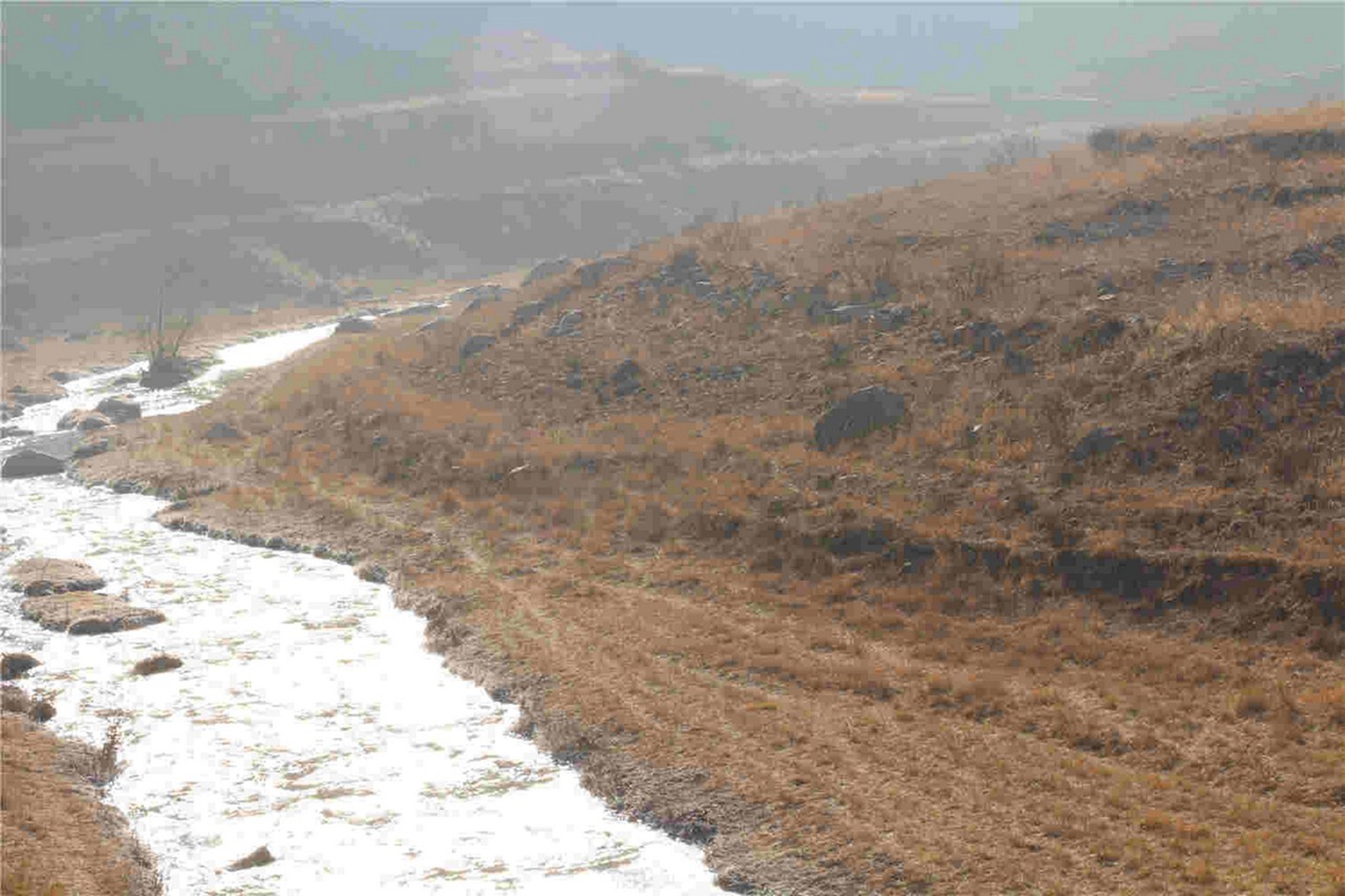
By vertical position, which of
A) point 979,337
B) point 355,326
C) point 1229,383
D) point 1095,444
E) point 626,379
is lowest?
point 1095,444

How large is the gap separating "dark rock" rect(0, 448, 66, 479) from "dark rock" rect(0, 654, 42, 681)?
67.9 feet

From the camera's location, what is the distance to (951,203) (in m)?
47.8

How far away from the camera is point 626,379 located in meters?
39.5

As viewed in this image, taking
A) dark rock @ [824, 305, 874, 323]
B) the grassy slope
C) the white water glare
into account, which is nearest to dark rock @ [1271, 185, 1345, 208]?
the grassy slope

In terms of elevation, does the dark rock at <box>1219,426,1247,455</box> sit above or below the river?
above

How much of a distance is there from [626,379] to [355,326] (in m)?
33.9

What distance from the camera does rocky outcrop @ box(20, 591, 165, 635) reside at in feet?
93.4

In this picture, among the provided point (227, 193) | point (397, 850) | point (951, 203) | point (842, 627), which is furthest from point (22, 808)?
point (227, 193)

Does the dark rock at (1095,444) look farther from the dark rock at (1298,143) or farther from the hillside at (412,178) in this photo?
the hillside at (412,178)

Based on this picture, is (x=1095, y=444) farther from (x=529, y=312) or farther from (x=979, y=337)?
(x=529, y=312)

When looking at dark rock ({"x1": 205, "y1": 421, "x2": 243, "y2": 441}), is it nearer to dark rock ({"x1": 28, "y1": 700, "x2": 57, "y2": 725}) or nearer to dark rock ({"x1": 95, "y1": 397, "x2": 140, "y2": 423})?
dark rock ({"x1": 95, "y1": 397, "x2": 140, "y2": 423})

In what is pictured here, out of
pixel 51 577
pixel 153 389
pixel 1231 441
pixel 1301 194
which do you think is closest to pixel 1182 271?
pixel 1301 194

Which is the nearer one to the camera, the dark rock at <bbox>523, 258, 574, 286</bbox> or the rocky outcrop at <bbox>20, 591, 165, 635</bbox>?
the rocky outcrop at <bbox>20, 591, 165, 635</bbox>

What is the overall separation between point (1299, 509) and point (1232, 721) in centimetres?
532
